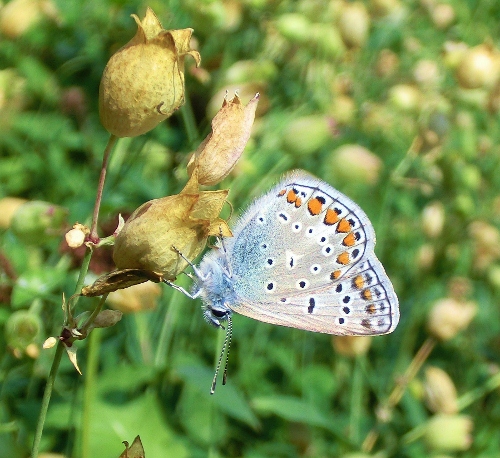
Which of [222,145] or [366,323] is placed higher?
[222,145]

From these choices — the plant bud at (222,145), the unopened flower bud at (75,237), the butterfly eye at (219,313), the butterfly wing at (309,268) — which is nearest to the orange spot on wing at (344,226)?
the butterfly wing at (309,268)

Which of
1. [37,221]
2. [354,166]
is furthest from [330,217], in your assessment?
[354,166]

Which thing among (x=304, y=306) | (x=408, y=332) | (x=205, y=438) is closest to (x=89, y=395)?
(x=304, y=306)

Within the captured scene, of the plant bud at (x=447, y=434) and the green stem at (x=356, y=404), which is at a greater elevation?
the plant bud at (x=447, y=434)

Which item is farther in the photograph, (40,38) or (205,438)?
(40,38)

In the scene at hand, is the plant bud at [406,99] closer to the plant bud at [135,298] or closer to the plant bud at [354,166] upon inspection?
the plant bud at [354,166]

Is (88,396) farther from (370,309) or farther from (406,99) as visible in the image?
(406,99)

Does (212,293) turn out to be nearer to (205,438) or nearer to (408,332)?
(205,438)
